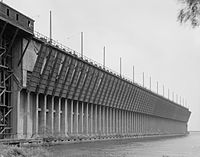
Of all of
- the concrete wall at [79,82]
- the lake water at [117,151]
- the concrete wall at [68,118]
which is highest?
the concrete wall at [79,82]

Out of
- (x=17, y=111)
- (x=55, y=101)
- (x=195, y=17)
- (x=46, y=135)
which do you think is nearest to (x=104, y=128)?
(x=55, y=101)

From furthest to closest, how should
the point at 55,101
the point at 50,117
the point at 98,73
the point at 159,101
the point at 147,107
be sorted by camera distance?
1. the point at 159,101
2. the point at 147,107
3. the point at 98,73
4. the point at 55,101
5. the point at 50,117

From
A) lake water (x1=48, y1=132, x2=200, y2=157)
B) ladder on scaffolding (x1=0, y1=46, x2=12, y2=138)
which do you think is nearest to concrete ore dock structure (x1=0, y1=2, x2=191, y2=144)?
ladder on scaffolding (x1=0, y1=46, x2=12, y2=138)

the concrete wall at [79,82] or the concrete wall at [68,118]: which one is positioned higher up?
the concrete wall at [79,82]

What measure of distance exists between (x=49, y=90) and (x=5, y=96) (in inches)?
527

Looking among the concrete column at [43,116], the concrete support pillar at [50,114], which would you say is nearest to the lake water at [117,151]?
the concrete column at [43,116]

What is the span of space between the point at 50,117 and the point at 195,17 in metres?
63.6

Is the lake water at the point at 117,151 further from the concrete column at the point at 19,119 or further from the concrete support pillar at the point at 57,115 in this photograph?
the concrete support pillar at the point at 57,115

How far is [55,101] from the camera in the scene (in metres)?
80.0

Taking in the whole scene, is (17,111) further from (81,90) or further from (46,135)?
(81,90)

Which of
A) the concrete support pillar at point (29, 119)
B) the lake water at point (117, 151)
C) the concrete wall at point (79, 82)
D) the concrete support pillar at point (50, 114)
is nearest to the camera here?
the lake water at point (117, 151)

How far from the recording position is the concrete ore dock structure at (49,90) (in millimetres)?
60656

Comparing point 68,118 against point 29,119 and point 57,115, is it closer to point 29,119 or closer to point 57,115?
point 57,115

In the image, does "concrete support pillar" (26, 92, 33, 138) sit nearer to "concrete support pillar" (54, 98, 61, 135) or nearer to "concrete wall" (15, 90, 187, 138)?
"concrete wall" (15, 90, 187, 138)
